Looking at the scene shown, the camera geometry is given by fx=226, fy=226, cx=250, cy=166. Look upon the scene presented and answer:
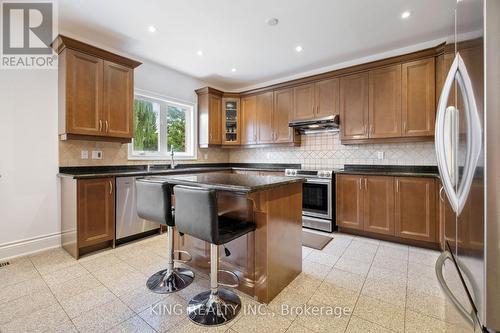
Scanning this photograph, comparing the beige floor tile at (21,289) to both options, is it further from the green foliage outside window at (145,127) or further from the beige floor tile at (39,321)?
the green foliage outside window at (145,127)

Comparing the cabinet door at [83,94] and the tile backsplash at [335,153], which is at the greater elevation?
the cabinet door at [83,94]

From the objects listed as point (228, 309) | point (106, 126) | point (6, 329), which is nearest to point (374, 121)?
point (228, 309)

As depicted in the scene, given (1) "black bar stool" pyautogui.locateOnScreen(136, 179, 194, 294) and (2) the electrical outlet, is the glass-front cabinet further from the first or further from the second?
(1) "black bar stool" pyautogui.locateOnScreen(136, 179, 194, 294)

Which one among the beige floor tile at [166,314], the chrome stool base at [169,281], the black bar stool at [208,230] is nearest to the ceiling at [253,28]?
the black bar stool at [208,230]

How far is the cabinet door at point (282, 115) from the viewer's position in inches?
167

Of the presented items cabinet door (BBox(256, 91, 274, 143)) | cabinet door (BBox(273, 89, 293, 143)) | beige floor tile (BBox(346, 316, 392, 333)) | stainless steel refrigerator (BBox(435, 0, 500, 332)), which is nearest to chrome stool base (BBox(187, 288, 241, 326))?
beige floor tile (BBox(346, 316, 392, 333))

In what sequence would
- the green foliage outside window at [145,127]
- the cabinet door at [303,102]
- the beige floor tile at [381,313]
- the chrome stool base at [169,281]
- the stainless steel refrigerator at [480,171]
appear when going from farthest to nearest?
the cabinet door at [303,102]
the green foliage outside window at [145,127]
the chrome stool base at [169,281]
the beige floor tile at [381,313]
the stainless steel refrigerator at [480,171]

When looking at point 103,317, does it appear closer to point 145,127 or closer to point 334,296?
point 334,296

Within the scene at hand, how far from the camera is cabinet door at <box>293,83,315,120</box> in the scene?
3.94 m

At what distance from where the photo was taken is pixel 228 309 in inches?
65.6

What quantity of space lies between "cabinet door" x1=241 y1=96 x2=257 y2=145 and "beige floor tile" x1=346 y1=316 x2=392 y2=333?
11.8 feet

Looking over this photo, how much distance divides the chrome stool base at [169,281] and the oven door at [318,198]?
215 centimetres

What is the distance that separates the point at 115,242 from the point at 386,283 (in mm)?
3045

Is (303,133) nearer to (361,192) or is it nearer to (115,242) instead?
(361,192)
